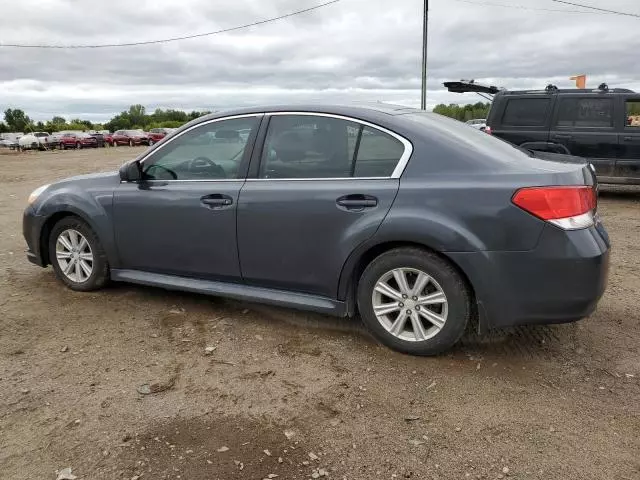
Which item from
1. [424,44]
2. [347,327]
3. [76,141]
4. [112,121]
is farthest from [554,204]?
[112,121]

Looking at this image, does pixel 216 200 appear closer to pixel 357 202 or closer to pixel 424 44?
pixel 357 202

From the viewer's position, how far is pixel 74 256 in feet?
15.8

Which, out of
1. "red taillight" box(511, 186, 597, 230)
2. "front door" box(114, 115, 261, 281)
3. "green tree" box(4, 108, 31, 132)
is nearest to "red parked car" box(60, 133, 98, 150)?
"front door" box(114, 115, 261, 281)

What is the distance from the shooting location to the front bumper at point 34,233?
4.92 m

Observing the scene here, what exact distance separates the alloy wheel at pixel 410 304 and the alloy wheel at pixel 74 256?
8.52 feet

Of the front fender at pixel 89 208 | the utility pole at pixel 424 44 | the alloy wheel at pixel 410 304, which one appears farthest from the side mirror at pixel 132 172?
the utility pole at pixel 424 44

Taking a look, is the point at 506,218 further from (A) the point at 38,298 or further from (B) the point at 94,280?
(A) the point at 38,298

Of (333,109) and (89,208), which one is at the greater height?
(333,109)

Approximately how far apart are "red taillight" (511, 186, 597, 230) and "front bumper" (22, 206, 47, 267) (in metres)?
3.97

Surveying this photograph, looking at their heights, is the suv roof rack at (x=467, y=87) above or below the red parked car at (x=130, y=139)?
above

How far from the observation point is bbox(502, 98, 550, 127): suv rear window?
9805 mm

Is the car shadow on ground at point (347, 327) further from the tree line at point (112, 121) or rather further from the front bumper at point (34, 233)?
the tree line at point (112, 121)

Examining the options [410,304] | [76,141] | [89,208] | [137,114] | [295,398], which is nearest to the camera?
[295,398]

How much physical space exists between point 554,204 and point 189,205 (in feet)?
8.07
